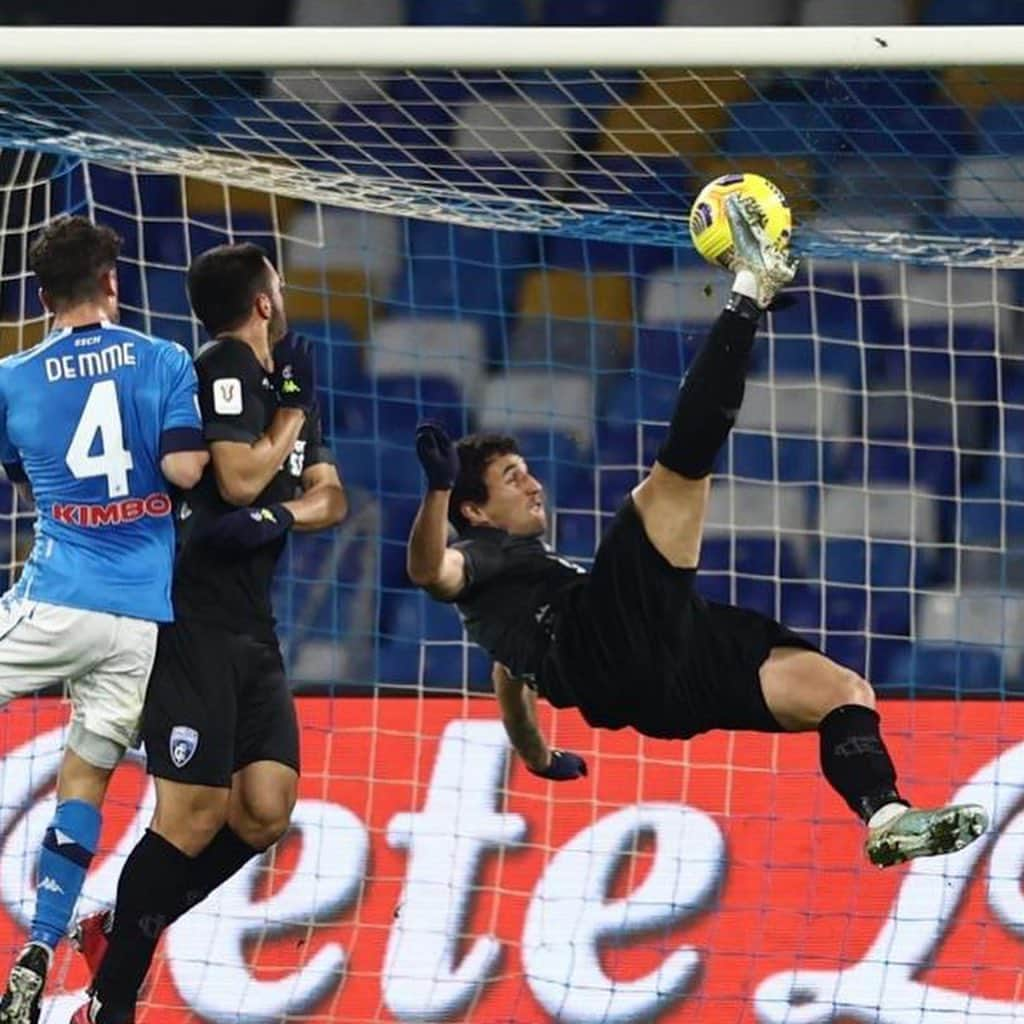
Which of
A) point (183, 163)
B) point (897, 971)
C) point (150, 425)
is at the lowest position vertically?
point (897, 971)

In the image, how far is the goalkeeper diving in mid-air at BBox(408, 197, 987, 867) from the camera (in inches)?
232

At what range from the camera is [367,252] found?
Result: 9117 millimetres

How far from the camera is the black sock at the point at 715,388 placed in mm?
5852

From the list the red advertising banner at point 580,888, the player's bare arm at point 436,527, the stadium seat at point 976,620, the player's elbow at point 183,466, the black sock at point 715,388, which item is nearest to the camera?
the black sock at point 715,388

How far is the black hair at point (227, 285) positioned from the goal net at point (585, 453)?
0.45 m

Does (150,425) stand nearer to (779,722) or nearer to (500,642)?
(500,642)

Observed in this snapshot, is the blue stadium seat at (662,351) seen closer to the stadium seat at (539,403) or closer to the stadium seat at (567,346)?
the stadium seat at (567,346)

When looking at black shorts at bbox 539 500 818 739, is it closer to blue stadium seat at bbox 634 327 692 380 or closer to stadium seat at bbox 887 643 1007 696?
stadium seat at bbox 887 643 1007 696

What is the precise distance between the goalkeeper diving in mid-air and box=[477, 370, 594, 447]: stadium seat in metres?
2.28

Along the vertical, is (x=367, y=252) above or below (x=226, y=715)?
above

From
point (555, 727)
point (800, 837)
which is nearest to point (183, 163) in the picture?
point (555, 727)

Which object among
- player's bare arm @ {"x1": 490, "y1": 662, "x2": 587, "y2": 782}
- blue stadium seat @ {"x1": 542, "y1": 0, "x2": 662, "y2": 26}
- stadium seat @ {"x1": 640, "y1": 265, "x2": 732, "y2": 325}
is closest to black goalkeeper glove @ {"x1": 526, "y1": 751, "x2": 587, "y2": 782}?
player's bare arm @ {"x1": 490, "y1": 662, "x2": 587, "y2": 782}

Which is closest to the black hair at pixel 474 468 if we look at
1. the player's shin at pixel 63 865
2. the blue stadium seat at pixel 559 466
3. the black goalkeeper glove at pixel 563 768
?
the black goalkeeper glove at pixel 563 768

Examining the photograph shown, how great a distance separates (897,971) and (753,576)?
1.51 meters
